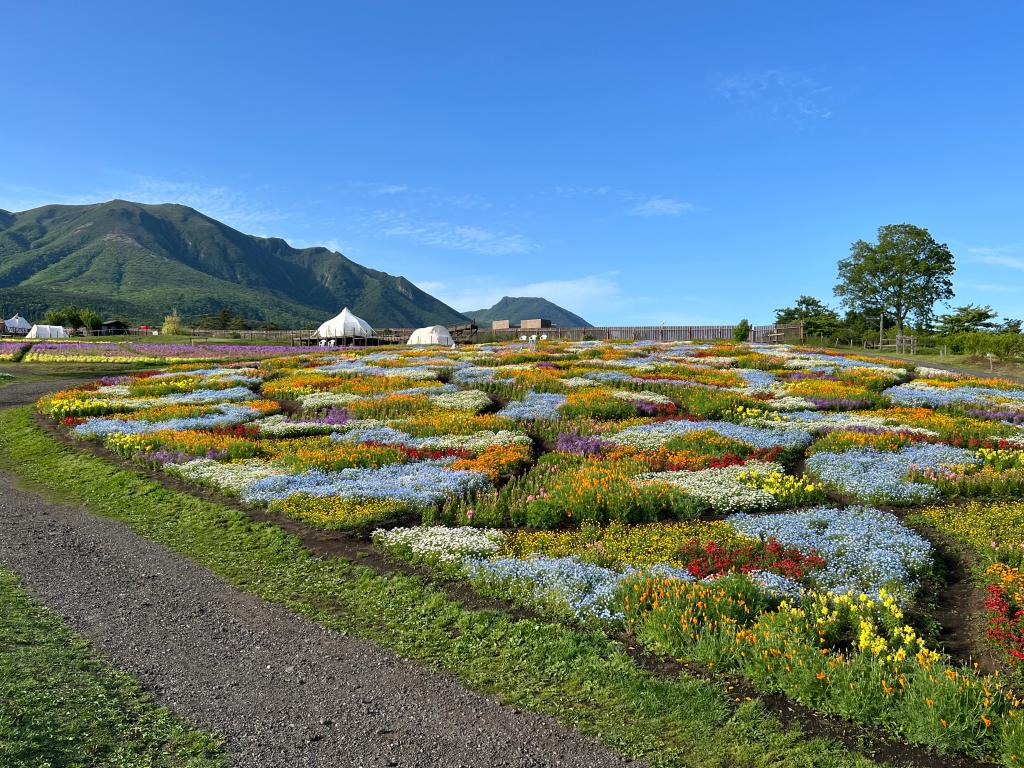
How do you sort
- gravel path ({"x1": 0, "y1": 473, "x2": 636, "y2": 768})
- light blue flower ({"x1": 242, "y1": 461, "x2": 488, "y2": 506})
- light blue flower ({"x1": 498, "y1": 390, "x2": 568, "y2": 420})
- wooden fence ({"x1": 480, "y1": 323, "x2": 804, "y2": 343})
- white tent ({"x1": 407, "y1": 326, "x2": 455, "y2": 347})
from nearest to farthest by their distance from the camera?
gravel path ({"x1": 0, "y1": 473, "x2": 636, "y2": 768})
light blue flower ({"x1": 242, "y1": 461, "x2": 488, "y2": 506})
light blue flower ({"x1": 498, "y1": 390, "x2": 568, "y2": 420})
wooden fence ({"x1": 480, "y1": 323, "x2": 804, "y2": 343})
white tent ({"x1": 407, "y1": 326, "x2": 455, "y2": 347})

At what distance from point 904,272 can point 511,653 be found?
103 metres

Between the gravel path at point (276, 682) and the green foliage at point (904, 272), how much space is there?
101 meters

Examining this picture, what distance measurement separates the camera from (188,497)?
1321 cm

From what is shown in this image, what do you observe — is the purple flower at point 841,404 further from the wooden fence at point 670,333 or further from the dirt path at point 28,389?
the wooden fence at point 670,333

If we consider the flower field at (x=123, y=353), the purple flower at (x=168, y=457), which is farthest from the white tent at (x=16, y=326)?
the purple flower at (x=168, y=457)

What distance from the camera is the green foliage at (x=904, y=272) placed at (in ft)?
294

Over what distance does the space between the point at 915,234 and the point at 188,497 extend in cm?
10340

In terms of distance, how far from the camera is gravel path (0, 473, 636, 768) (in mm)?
5430

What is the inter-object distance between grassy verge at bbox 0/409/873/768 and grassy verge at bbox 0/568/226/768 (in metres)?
2.23

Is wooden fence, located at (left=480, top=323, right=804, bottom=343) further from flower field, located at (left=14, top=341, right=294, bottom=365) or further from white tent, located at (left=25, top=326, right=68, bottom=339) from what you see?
white tent, located at (left=25, top=326, right=68, bottom=339)

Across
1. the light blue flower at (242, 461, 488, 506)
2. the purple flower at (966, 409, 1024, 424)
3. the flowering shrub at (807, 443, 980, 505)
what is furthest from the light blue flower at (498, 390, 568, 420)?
the purple flower at (966, 409, 1024, 424)

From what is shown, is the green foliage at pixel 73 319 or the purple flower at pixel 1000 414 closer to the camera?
the purple flower at pixel 1000 414

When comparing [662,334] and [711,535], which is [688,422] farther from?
[662,334]

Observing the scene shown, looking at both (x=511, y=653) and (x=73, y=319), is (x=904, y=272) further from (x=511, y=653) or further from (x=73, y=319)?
(x=73, y=319)
